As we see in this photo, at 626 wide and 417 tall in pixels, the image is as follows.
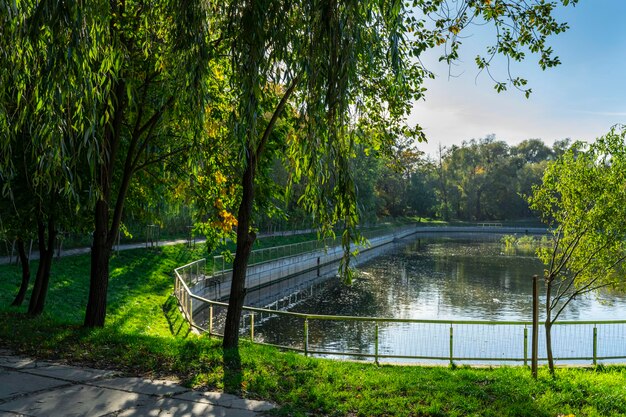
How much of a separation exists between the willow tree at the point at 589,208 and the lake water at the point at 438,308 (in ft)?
7.31

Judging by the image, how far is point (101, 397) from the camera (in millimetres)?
6070

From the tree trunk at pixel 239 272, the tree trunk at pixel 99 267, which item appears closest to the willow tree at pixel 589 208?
the tree trunk at pixel 239 272

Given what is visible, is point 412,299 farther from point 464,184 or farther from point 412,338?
point 464,184

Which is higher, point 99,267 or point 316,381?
point 99,267

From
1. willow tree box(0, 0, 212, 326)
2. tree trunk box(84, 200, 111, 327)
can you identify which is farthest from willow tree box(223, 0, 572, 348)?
tree trunk box(84, 200, 111, 327)

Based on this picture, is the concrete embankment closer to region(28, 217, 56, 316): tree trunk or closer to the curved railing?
the curved railing

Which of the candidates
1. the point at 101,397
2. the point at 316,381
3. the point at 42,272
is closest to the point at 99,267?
the point at 42,272

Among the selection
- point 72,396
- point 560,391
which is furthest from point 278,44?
point 560,391

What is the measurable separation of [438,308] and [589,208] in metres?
17.5

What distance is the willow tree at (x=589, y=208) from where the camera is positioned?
12062mm

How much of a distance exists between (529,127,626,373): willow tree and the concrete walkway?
808cm

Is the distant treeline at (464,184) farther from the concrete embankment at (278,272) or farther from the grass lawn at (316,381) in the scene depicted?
the grass lawn at (316,381)

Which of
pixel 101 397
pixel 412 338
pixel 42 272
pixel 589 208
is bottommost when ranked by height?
pixel 412 338

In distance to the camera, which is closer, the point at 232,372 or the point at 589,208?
the point at 232,372
